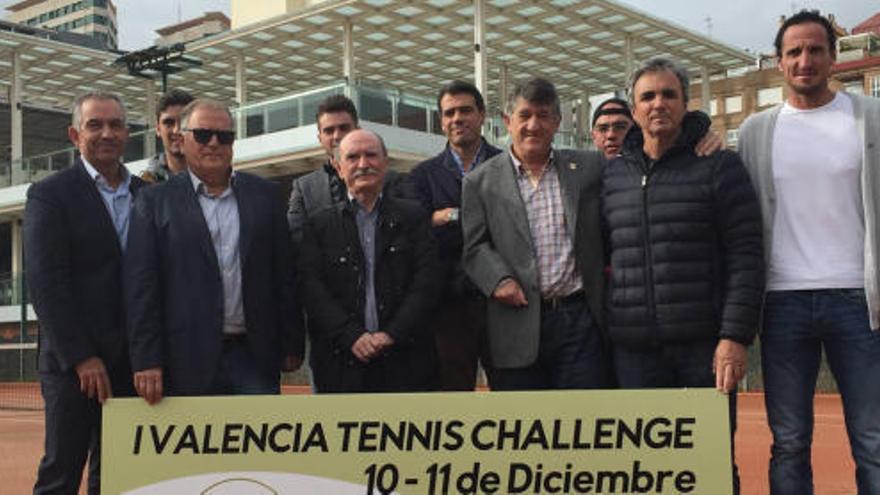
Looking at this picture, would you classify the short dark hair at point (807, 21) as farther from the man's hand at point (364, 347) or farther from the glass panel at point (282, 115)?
the glass panel at point (282, 115)

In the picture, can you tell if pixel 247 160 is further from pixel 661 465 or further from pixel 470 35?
pixel 661 465

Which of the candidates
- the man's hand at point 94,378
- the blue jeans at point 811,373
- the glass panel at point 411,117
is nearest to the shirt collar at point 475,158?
the blue jeans at point 811,373

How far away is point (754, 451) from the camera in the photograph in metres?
9.00

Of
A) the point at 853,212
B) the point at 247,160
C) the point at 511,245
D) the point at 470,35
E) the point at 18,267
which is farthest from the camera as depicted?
the point at 18,267

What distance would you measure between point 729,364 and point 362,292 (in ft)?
5.37

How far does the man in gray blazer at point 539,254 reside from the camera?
433 centimetres

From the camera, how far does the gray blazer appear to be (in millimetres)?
4332

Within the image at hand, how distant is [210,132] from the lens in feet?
14.4

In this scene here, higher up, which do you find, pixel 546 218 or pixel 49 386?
pixel 546 218

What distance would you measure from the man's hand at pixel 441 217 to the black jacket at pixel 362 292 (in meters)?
0.28

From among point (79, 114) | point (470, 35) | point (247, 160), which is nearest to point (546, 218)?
point (79, 114)

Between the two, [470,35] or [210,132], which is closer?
[210,132]

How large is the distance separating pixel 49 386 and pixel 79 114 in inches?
50.1

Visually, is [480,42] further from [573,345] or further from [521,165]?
[573,345]
